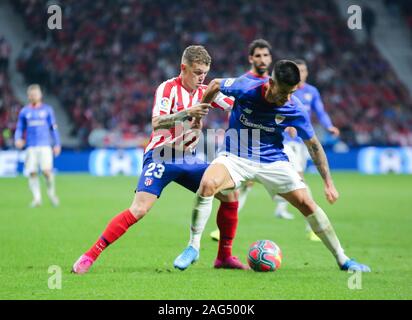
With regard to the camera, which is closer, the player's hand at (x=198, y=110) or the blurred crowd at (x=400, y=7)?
the player's hand at (x=198, y=110)

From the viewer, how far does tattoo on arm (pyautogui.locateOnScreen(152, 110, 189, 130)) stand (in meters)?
6.88

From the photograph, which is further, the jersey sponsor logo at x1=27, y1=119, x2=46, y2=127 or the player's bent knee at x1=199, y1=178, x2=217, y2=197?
the jersey sponsor logo at x1=27, y1=119, x2=46, y2=127

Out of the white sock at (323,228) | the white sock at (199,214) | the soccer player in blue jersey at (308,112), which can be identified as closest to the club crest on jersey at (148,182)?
the white sock at (199,214)

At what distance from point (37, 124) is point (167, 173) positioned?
802 centimetres

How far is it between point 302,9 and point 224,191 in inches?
974

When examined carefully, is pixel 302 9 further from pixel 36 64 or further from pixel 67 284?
pixel 67 284

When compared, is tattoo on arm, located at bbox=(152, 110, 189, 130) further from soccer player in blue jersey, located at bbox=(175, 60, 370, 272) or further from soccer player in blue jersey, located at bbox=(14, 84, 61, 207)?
soccer player in blue jersey, located at bbox=(14, 84, 61, 207)

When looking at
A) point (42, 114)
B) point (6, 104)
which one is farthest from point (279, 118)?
point (6, 104)

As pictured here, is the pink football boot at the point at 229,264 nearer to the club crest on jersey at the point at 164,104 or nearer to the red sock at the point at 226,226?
the red sock at the point at 226,226

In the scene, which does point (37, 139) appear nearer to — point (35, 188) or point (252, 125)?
point (35, 188)

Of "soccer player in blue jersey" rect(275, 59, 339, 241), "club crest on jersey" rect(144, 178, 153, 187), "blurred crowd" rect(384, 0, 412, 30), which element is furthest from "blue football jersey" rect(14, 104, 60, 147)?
"blurred crowd" rect(384, 0, 412, 30)

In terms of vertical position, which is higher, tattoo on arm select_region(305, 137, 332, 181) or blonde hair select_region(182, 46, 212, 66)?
blonde hair select_region(182, 46, 212, 66)

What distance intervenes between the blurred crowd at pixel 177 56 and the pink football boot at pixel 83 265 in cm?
1771

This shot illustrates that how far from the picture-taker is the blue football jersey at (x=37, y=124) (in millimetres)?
14695
